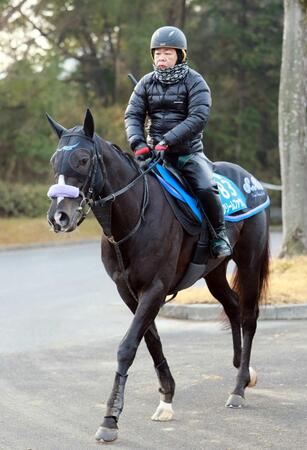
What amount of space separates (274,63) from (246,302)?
34.0m

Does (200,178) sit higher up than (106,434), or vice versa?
(200,178)

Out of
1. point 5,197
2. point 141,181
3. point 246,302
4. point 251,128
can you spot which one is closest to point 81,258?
point 5,197

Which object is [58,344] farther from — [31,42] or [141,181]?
[31,42]

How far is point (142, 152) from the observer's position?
708 cm

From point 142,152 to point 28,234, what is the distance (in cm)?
2207

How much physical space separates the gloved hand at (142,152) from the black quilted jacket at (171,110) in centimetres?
5

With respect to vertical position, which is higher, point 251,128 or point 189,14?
point 189,14

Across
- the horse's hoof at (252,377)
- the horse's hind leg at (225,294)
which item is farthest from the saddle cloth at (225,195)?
the horse's hoof at (252,377)

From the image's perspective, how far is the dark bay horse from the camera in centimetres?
625

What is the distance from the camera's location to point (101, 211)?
6660mm

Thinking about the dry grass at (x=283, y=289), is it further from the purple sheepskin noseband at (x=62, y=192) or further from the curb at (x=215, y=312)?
the purple sheepskin noseband at (x=62, y=192)

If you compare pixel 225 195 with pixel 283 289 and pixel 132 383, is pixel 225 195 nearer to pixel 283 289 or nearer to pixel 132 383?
pixel 132 383

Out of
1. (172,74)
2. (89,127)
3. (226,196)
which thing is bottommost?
(226,196)

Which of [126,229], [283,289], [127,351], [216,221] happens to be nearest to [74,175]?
[126,229]
